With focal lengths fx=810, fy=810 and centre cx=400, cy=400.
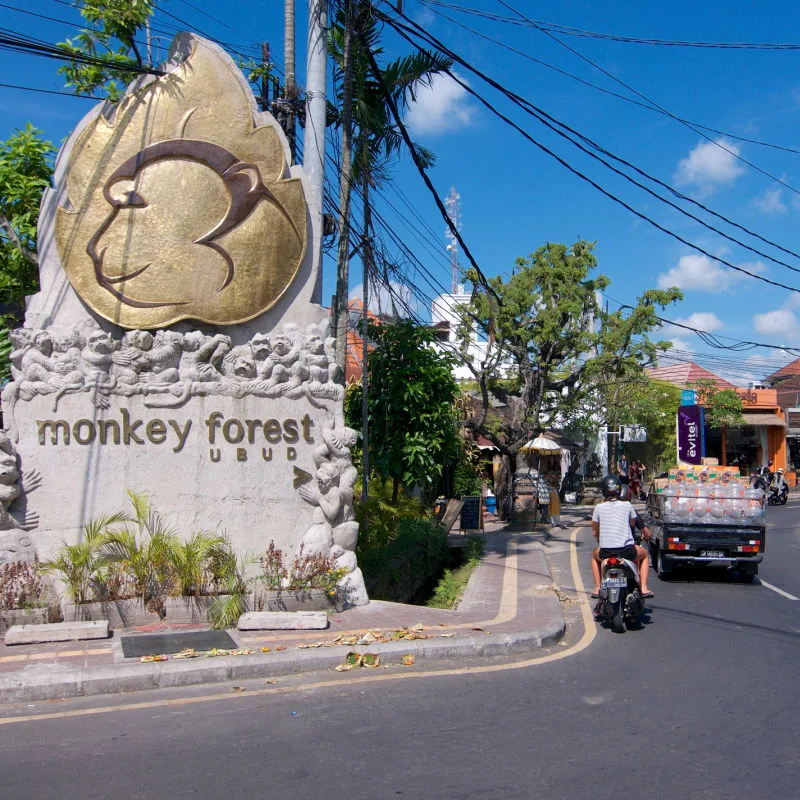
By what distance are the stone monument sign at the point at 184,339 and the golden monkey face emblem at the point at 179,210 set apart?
2 centimetres

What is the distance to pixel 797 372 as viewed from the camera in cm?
4784

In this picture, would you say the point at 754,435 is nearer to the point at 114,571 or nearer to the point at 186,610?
the point at 186,610

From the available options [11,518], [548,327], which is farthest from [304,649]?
[548,327]

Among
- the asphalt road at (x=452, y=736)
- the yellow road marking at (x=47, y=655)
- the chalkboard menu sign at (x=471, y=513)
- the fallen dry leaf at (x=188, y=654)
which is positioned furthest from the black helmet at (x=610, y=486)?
the chalkboard menu sign at (x=471, y=513)

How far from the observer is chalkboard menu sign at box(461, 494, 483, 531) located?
19.4 m

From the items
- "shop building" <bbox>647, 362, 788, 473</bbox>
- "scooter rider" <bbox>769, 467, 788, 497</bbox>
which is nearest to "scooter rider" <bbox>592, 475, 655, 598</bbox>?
"scooter rider" <bbox>769, 467, 788, 497</bbox>

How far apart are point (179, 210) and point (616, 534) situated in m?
6.04

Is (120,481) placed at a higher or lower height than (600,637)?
higher

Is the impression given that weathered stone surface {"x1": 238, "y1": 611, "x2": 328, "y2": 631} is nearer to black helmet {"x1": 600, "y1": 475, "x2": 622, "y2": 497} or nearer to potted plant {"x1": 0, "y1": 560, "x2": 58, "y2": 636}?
potted plant {"x1": 0, "y1": 560, "x2": 58, "y2": 636}

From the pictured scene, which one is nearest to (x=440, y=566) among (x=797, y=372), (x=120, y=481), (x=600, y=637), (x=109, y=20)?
(x=600, y=637)

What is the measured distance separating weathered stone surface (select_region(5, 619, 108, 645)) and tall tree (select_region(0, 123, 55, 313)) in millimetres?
5595

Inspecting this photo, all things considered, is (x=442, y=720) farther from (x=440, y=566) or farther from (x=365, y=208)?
(x=365, y=208)

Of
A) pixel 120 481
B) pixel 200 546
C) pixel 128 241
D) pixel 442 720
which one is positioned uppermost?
pixel 128 241

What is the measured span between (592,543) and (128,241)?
45.4ft
